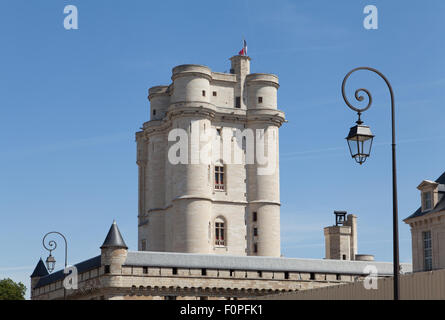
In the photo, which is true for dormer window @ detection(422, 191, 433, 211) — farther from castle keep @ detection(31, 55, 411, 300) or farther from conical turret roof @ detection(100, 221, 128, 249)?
conical turret roof @ detection(100, 221, 128, 249)

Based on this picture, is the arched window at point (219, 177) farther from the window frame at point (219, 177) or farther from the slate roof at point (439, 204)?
the slate roof at point (439, 204)

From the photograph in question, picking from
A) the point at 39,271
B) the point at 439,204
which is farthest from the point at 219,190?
the point at 439,204

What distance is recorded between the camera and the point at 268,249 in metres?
75.1

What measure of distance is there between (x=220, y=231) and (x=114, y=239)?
56.4 feet

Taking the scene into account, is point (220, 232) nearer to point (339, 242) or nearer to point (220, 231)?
point (220, 231)

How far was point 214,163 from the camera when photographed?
249 feet

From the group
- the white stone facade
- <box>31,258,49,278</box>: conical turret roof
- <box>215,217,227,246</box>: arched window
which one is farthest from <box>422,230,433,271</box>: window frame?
<box>31,258,49,278</box>: conical turret roof

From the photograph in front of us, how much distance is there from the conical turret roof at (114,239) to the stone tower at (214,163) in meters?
11.4

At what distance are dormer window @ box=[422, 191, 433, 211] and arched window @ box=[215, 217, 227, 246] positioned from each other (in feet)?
→ 86.5
